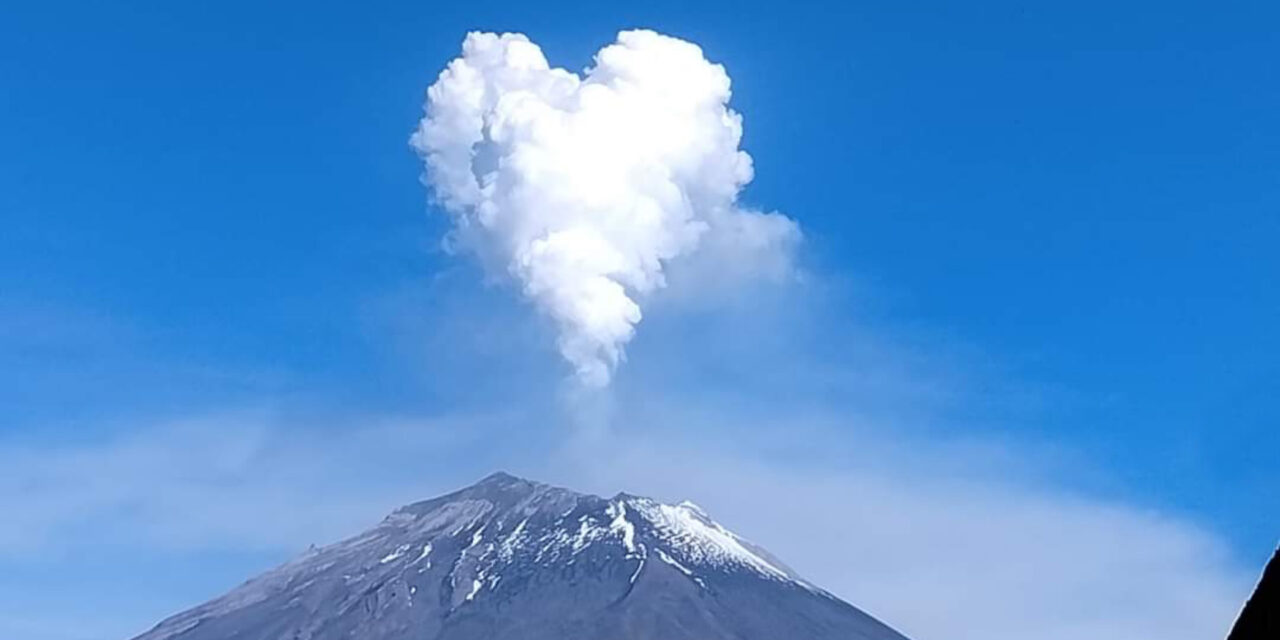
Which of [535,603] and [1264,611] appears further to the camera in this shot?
[535,603]

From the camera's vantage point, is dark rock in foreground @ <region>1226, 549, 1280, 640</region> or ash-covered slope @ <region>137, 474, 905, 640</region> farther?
ash-covered slope @ <region>137, 474, 905, 640</region>

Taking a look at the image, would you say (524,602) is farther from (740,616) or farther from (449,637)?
(740,616)

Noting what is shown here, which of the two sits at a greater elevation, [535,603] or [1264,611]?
[535,603]

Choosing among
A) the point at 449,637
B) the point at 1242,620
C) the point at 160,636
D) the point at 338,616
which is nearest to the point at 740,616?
the point at 449,637

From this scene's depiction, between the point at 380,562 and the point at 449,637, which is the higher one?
the point at 380,562

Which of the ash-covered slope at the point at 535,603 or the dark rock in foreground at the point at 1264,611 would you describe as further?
the ash-covered slope at the point at 535,603

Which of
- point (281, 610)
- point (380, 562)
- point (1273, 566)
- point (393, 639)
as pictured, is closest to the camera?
point (1273, 566)

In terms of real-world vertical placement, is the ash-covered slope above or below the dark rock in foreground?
above

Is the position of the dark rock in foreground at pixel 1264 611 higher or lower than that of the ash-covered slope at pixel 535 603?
lower

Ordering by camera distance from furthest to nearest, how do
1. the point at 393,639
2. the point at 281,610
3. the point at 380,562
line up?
the point at 380,562, the point at 281,610, the point at 393,639

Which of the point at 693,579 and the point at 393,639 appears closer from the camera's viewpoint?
the point at 393,639

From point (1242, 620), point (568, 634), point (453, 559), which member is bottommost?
point (1242, 620)
